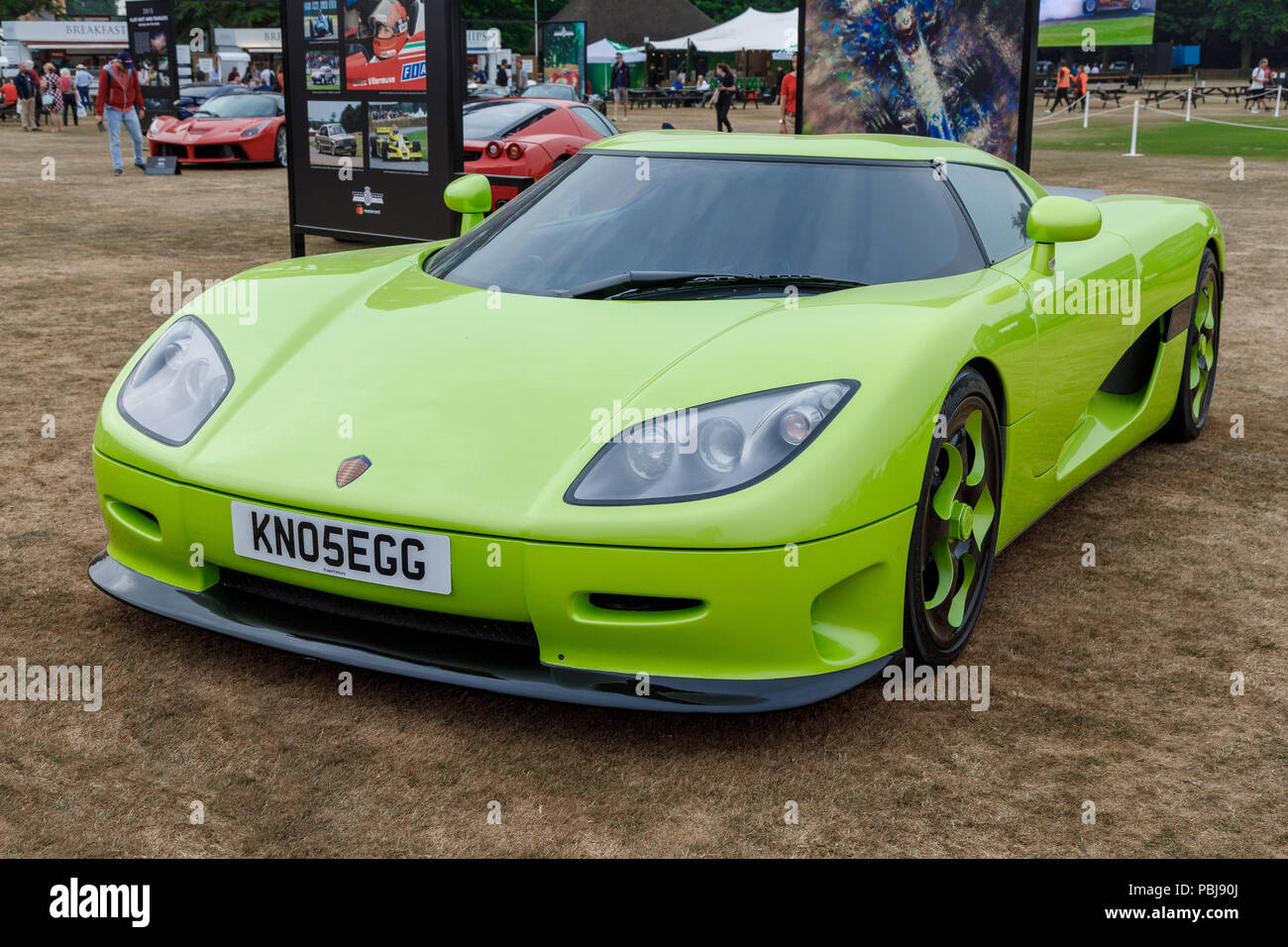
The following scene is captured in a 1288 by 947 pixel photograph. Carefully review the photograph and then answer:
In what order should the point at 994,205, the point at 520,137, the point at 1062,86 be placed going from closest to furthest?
the point at 994,205, the point at 520,137, the point at 1062,86

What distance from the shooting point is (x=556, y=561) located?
2379mm

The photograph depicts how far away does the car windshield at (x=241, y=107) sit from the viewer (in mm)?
19797

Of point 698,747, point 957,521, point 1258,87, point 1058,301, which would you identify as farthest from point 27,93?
point 1258,87

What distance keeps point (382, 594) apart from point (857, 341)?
43.7 inches

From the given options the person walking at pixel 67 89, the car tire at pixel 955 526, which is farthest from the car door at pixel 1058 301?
the person walking at pixel 67 89

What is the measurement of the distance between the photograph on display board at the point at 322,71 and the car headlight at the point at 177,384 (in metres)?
6.51

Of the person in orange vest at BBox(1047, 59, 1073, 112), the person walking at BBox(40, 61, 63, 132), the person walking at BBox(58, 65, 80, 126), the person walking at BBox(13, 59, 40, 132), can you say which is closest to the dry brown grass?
the person walking at BBox(13, 59, 40, 132)

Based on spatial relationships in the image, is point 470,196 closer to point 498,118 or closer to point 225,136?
point 498,118

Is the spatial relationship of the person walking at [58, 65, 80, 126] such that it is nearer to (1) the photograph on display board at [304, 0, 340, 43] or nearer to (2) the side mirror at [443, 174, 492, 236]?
(1) the photograph on display board at [304, 0, 340, 43]

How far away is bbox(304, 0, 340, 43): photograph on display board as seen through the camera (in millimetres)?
9083

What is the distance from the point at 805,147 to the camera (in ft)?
11.7

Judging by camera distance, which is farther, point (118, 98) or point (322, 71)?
point (118, 98)

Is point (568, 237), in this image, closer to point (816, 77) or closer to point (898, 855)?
point (898, 855)

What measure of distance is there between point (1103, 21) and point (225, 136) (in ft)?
147
